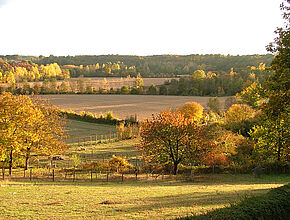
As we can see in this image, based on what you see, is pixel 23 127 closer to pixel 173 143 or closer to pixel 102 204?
pixel 173 143

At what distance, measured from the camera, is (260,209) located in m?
9.80

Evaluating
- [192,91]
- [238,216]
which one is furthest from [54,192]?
[192,91]

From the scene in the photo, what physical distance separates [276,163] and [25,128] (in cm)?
2747

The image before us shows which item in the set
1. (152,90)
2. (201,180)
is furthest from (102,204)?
(152,90)

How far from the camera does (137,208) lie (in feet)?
43.9

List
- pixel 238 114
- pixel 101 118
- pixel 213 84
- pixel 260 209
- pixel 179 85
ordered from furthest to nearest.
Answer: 1. pixel 179 85
2. pixel 213 84
3. pixel 101 118
4. pixel 238 114
5. pixel 260 209

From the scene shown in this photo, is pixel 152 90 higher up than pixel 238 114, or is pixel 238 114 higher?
pixel 152 90

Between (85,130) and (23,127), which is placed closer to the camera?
(23,127)

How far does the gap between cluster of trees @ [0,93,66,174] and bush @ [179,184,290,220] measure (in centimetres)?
2454

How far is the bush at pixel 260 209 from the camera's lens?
8.98 metres

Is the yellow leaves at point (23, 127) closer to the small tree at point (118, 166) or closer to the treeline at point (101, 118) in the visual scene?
the small tree at point (118, 166)

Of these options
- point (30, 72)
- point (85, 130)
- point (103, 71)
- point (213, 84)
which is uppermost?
point (103, 71)

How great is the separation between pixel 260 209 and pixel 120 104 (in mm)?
98861
